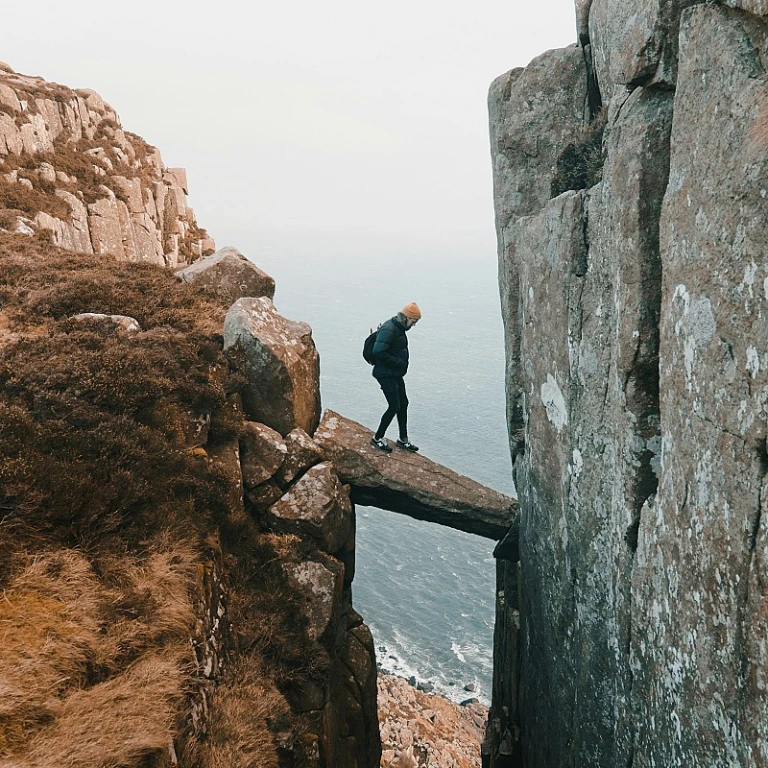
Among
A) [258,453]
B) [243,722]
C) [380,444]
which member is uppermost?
[258,453]

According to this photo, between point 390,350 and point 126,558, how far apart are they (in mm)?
8658

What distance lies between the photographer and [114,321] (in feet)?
43.3

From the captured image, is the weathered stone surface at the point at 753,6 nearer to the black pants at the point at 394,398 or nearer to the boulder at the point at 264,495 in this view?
the boulder at the point at 264,495

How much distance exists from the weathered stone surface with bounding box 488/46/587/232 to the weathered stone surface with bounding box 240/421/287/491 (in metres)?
7.85

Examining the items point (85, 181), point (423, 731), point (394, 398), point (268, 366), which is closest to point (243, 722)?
point (268, 366)

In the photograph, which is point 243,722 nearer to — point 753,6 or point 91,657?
point 91,657

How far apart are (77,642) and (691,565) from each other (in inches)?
286

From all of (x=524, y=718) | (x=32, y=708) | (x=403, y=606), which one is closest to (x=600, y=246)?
(x=32, y=708)

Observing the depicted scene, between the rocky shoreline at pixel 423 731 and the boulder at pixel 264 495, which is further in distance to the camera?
the rocky shoreline at pixel 423 731

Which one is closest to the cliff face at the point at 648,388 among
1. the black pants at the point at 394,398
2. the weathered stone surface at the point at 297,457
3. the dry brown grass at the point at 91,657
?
the black pants at the point at 394,398

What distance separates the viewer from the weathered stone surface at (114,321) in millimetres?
13086

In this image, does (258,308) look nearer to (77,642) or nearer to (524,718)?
(77,642)

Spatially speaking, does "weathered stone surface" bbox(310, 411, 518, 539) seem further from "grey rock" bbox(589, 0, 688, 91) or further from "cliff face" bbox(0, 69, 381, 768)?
"grey rock" bbox(589, 0, 688, 91)

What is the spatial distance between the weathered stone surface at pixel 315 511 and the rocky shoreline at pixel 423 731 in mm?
12858
